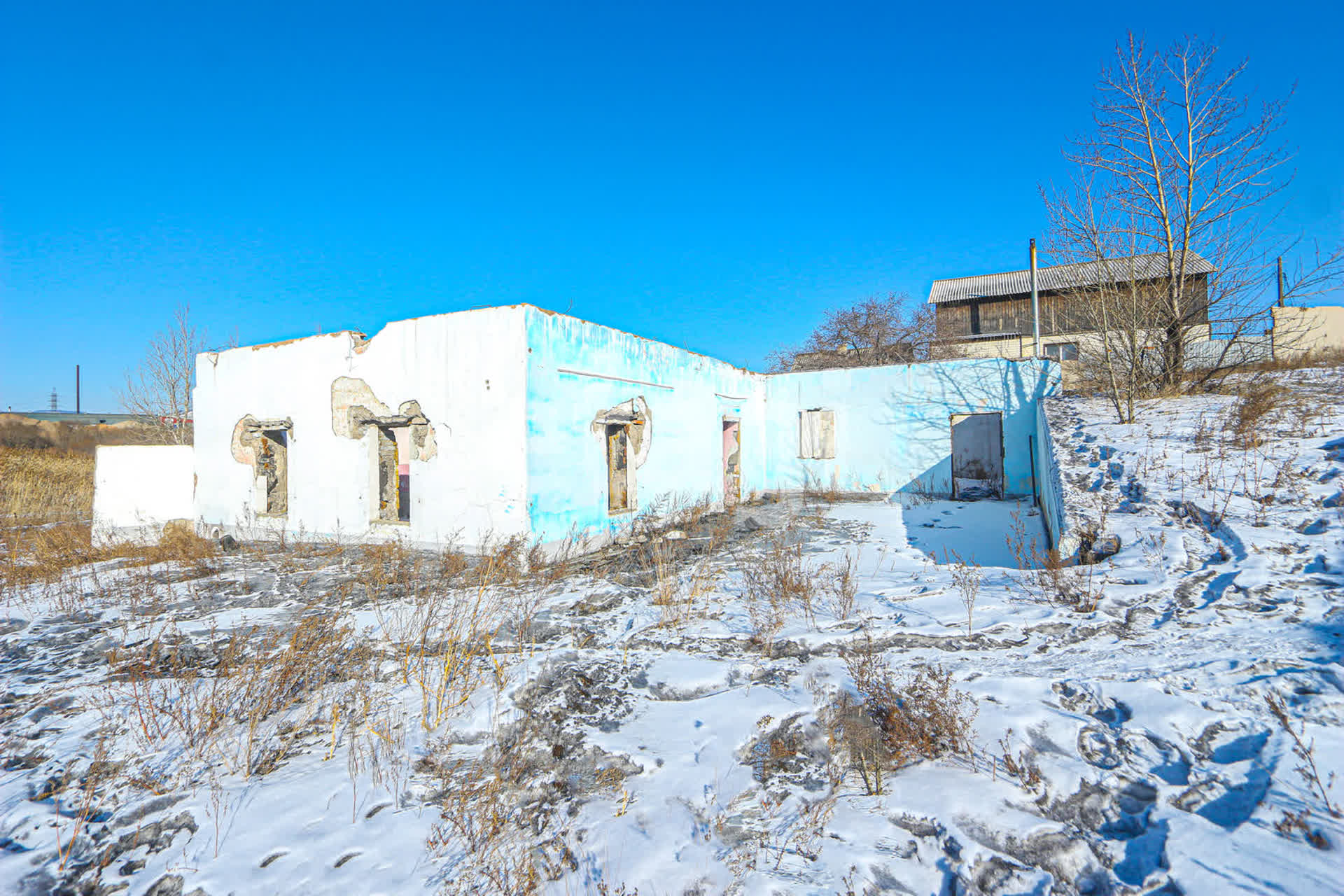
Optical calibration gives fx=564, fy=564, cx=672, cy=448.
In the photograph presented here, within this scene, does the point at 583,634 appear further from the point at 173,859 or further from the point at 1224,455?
the point at 1224,455

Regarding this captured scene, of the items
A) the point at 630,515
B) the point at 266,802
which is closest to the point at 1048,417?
the point at 630,515

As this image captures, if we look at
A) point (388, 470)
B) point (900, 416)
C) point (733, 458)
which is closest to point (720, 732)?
point (388, 470)

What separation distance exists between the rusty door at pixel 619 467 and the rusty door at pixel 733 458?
387 centimetres

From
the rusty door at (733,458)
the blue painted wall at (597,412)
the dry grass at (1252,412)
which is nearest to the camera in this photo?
the dry grass at (1252,412)

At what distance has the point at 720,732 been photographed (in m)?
2.87

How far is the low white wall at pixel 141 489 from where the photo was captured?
9.73 metres

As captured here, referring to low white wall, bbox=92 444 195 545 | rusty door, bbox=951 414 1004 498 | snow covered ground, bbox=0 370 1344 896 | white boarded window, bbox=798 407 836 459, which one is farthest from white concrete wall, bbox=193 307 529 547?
rusty door, bbox=951 414 1004 498

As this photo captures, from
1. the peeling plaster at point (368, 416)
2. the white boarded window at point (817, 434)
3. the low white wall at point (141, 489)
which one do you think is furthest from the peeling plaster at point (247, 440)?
the white boarded window at point (817, 434)

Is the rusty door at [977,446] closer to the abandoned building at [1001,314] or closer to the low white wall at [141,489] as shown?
the abandoned building at [1001,314]

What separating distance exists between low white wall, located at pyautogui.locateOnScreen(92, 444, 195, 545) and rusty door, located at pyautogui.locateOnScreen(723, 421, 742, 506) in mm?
9900

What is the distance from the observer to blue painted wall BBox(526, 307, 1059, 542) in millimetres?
7277

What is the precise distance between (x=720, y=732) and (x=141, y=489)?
11940mm

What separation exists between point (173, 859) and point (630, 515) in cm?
669

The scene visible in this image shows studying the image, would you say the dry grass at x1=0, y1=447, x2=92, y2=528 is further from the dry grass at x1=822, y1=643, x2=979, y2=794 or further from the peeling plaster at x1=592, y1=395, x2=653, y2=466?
the dry grass at x1=822, y1=643, x2=979, y2=794
